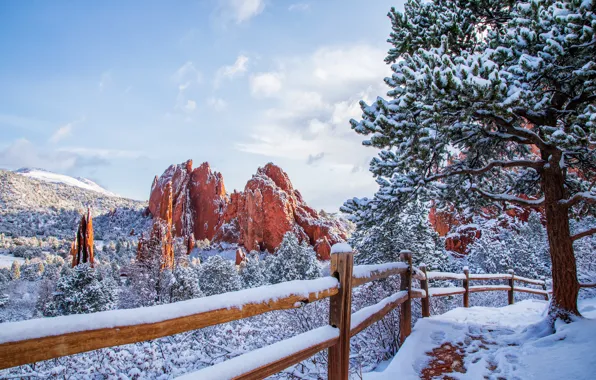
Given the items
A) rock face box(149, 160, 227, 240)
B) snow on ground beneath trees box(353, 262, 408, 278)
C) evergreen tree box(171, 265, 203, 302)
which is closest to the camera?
snow on ground beneath trees box(353, 262, 408, 278)

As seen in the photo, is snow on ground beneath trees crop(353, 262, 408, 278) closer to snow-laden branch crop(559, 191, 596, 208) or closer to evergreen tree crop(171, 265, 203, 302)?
snow-laden branch crop(559, 191, 596, 208)

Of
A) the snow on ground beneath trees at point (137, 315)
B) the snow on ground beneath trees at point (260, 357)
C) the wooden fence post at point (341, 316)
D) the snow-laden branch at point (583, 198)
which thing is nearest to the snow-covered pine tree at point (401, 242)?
the snow-laden branch at point (583, 198)

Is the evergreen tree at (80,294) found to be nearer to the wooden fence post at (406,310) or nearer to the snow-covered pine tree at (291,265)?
the snow-covered pine tree at (291,265)

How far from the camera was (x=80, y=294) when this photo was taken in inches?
822

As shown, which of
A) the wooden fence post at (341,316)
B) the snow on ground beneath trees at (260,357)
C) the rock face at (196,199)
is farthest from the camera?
the rock face at (196,199)

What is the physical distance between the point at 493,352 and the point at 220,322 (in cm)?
396

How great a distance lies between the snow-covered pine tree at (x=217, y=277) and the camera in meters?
30.3

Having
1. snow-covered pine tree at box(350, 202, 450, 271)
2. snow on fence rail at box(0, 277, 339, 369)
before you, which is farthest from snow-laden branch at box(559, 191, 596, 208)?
snow-covered pine tree at box(350, 202, 450, 271)

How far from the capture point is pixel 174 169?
10681cm

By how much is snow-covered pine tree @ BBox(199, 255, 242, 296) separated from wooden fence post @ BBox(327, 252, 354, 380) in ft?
95.5

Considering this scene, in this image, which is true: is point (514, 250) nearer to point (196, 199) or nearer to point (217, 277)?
point (217, 277)

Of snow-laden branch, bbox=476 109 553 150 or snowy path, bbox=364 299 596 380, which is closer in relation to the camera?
snowy path, bbox=364 299 596 380

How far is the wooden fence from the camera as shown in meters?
1.09

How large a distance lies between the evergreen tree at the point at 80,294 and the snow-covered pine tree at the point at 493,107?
852 inches
